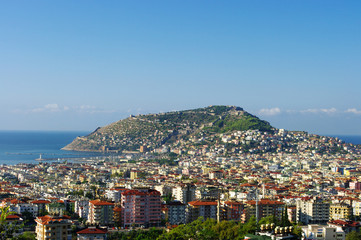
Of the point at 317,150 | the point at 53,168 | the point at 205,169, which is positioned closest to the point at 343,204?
the point at 205,169

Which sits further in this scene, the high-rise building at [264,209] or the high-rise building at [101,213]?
the high-rise building at [264,209]

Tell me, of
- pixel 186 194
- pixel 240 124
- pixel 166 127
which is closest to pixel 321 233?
pixel 186 194

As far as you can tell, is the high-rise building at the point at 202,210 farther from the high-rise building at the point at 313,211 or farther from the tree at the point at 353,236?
the tree at the point at 353,236

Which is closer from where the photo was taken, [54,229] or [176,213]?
[54,229]

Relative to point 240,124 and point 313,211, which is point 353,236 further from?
point 240,124

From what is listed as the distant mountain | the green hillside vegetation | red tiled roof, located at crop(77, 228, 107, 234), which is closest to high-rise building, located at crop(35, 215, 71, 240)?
red tiled roof, located at crop(77, 228, 107, 234)

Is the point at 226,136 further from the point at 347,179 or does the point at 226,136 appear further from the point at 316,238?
the point at 316,238

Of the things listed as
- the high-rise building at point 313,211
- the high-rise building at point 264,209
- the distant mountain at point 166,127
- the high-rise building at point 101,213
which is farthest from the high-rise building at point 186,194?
the distant mountain at point 166,127

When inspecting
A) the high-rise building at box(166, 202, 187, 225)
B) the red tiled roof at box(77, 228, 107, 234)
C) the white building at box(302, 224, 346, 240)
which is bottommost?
the high-rise building at box(166, 202, 187, 225)

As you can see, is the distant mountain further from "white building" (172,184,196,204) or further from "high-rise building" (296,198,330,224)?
"high-rise building" (296,198,330,224)
